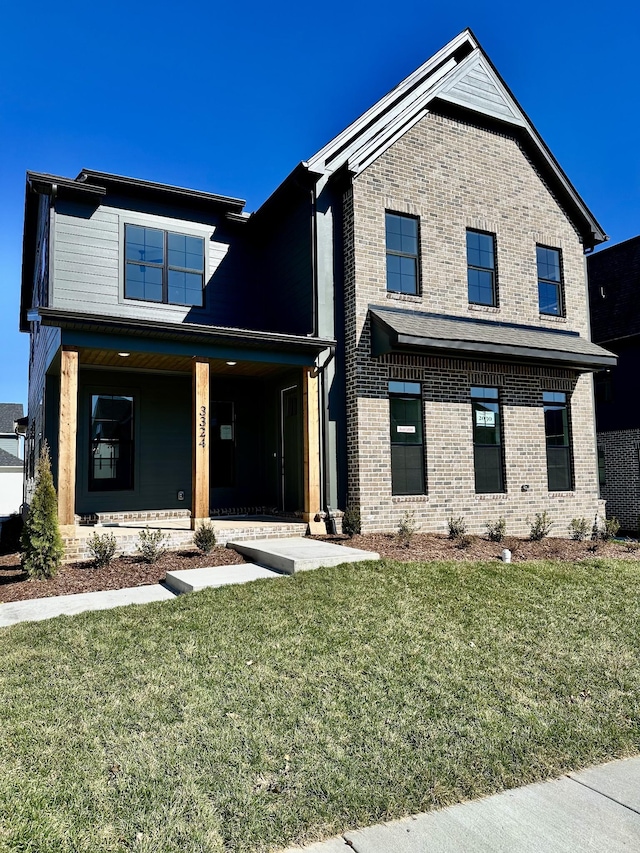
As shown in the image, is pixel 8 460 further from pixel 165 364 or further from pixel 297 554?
pixel 297 554

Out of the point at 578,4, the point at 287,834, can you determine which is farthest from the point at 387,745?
the point at 578,4

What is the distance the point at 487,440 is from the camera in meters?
12.7

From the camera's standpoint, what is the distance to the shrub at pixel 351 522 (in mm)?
10648

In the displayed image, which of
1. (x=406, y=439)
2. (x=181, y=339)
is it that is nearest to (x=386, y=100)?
(x=181, y=339)

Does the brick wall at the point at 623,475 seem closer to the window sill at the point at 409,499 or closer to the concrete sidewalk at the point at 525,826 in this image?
the window sill at the point at 409,499

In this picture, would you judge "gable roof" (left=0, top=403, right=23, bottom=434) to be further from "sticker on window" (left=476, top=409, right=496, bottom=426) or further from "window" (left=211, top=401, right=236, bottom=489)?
"sticker on window" (left=476, top=409, right=496, bottom=426)

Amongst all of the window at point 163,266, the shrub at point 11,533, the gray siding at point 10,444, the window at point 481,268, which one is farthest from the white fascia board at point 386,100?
the gray siding at point 10,444

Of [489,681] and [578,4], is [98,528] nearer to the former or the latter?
[489,681]

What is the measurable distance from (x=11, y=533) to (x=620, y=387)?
20.7 metres

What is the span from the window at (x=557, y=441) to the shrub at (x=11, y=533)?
1216 cm

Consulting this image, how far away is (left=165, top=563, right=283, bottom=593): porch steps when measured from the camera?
7191mm

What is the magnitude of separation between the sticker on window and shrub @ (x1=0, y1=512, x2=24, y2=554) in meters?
10.4

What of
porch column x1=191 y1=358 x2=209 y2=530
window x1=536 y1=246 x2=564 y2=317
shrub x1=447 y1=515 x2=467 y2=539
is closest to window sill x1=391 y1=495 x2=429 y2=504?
shrub x1=447 y1=515 x2=467 y2=539

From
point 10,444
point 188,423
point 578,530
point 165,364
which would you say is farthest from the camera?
point 10,444
